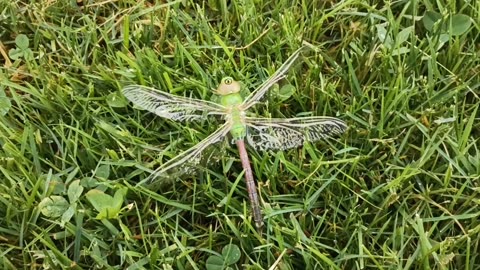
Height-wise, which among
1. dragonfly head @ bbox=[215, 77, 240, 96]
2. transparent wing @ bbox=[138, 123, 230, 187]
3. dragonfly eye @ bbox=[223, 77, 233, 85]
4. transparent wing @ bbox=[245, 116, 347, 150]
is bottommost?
transparent wing @ bbox=[138, 123, 230, 187]

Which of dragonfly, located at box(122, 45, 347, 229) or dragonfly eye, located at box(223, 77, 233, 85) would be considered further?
dragonfly eye, located at box(223, 77, 233, 85)

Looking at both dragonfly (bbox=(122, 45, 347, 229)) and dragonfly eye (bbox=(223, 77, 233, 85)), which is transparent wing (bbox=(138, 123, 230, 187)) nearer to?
dragonfly (bbox=(122, 45, 347, 229))

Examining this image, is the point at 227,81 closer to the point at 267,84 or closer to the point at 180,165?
the point at 267,84

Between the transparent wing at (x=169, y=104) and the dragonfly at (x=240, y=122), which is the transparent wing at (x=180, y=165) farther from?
the transparent wing at (x=169, y=104)

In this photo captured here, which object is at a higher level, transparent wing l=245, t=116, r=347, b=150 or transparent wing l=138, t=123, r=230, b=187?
transparent wing l=245, t=116, r=347, b=150

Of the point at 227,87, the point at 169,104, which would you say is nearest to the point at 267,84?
the point at 227,87

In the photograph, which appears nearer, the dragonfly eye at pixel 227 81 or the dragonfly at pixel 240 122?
the dragonfly at pixel 240 122

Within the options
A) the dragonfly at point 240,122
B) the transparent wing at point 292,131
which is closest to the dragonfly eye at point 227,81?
the dragonfly at point 240,122

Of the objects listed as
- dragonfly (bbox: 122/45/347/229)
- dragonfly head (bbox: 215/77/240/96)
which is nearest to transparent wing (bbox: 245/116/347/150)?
dragonfly (bbox: 122/45/347/229)
